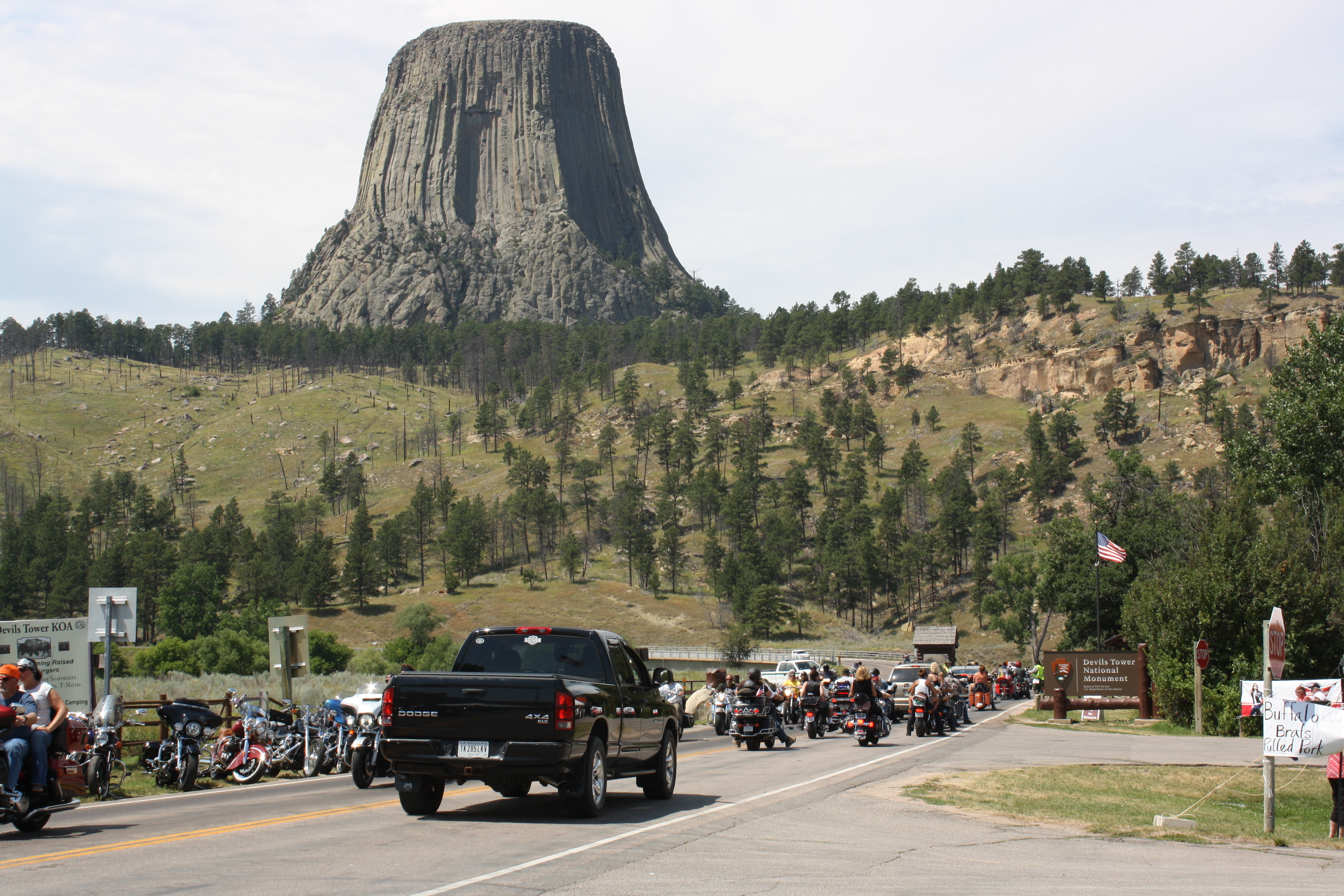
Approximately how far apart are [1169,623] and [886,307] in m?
168

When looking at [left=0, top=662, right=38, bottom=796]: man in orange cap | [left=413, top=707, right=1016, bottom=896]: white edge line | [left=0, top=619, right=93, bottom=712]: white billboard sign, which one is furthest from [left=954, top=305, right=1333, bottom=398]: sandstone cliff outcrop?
[left=0, top=662, right=38, bottom=796]: man in orange cap

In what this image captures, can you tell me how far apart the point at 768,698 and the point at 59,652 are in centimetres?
1383

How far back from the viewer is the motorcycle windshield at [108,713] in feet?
47.3

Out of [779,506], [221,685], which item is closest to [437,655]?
[221,685]

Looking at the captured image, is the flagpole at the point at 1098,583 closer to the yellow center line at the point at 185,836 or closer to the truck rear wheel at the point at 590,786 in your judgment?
the truck rear wheel at the point at 590,786

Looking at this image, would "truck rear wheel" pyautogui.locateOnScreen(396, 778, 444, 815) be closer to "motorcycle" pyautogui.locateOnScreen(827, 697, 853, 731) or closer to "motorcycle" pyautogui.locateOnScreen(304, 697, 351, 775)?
"motorcycle" pyautogui.locateOnScreen(304, 697, 351, 775)

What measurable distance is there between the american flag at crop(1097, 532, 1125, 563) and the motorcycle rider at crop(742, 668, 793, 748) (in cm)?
2145

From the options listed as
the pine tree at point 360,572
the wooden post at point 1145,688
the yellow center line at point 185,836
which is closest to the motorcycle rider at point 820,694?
the wooden post at point 1145,688

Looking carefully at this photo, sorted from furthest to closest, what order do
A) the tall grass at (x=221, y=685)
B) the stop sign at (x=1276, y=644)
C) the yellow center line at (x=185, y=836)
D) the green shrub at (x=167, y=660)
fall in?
the green shrub at (x=167, y=660) → the tall grass at (x=221, y=685) → the stop sign at (x=1276, y=644) → the yellow center line at (x=185, y=836)

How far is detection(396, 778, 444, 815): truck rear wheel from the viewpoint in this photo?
39.9 ft

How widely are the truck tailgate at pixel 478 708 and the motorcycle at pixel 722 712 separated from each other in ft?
64.2

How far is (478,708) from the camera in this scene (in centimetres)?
1141

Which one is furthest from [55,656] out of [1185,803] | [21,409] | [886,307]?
[21,409]

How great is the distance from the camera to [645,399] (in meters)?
181
